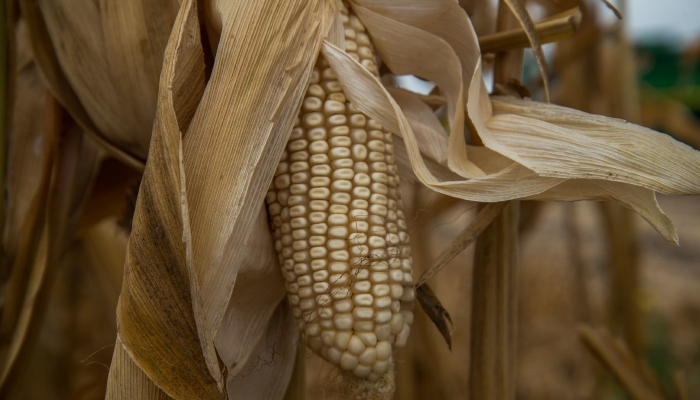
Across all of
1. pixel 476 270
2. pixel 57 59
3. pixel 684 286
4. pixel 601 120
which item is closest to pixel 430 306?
pixel 476 270

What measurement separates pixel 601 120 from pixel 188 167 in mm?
377

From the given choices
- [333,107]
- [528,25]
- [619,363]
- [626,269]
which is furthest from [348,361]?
[626,269]

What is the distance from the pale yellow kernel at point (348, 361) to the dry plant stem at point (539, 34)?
378 mm

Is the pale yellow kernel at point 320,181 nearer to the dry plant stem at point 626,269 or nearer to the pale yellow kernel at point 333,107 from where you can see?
the pale yellow kernel at point 333,107

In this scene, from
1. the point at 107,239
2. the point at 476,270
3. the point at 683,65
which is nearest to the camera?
the point at 476,270

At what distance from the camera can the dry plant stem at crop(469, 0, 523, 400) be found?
0.67 meters

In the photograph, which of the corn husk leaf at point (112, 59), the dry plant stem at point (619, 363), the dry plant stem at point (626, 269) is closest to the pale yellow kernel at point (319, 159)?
the corn husk leaf at point (112, 59)

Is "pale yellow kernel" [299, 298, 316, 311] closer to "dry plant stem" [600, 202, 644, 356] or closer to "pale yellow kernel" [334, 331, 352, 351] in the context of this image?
"pale yellow kernel" [334, 331, 352, 351]

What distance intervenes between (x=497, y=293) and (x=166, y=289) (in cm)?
38

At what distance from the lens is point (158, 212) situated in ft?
1.53

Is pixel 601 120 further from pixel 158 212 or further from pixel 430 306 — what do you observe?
pixel 158 212

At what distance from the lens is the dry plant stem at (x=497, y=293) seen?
A: 26.5 inches

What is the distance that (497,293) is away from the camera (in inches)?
26.7

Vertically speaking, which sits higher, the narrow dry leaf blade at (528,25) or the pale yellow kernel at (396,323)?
the narrow dry leaf blade at (528,25)
